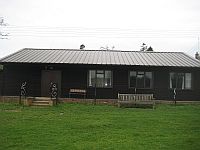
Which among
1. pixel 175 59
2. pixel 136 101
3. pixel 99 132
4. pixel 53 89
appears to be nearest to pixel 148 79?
pixel 175 59

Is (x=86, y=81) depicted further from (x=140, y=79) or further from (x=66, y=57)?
(x=140, y=79)

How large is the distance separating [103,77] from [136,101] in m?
4.30

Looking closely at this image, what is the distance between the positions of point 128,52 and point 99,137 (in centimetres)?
1983

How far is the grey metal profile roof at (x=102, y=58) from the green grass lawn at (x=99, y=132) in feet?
28.6

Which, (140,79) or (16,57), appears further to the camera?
(16,57)

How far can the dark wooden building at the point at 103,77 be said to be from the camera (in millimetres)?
25141

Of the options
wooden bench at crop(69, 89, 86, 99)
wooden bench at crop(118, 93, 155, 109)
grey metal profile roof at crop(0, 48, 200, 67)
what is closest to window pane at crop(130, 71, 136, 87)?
grey metal profile roof at crop(0, 48, 200, 67)

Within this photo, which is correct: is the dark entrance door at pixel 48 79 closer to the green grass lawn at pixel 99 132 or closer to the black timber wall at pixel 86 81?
the black timber wall at pixel 86 81

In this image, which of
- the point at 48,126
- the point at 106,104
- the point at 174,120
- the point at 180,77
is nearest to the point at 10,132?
the point at 48,126

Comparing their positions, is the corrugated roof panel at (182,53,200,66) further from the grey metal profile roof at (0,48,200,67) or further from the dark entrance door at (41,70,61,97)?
the dark entrance door at (41,70,61,97)

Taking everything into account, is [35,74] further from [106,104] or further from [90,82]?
[106,104]

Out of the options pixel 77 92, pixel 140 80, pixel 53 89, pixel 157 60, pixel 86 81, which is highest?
pixel 157 60

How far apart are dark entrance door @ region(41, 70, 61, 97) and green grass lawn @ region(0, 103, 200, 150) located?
28.3ft

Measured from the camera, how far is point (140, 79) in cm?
2541
